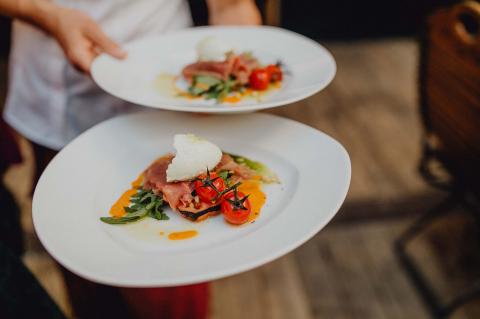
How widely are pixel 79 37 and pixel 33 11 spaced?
15 cm

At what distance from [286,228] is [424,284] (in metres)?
1.45

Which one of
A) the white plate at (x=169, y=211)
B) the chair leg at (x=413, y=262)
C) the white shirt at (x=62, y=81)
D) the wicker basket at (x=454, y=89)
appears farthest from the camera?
the chair leg at (x=413, y=262)

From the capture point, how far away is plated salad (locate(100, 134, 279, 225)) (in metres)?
0.81

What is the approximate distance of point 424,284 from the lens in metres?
1.95

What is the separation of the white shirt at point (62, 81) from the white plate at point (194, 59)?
8 centimetres

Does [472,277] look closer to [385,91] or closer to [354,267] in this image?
[354,267]

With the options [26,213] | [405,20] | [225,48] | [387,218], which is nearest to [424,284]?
[387,218]

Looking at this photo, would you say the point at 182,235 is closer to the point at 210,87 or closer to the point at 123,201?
the point at 123,201

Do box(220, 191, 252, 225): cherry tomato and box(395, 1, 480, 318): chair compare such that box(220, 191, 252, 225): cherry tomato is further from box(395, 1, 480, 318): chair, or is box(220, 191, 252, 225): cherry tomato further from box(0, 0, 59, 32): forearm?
box(395, 1, 480, 318): chair

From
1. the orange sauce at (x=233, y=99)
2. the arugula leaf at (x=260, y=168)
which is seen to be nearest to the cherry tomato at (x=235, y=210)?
the arugula leaf at (x=260, y=168)

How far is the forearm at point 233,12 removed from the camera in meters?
1.42

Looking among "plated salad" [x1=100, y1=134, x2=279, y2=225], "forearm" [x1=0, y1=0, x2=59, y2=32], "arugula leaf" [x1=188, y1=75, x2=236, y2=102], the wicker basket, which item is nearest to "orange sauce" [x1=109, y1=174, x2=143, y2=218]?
"plated salad" [x1=100, y1=134, x2=279, y2=225]

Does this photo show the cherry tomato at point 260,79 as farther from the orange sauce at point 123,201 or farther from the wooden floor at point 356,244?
the wooden floor at point 356,244

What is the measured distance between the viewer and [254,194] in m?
0.87
